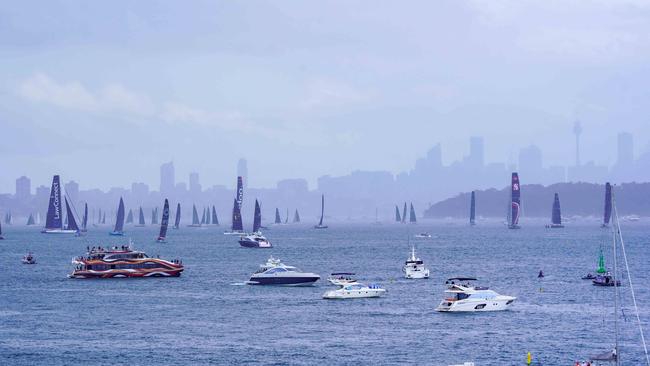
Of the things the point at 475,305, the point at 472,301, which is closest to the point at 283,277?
the point at 472,301

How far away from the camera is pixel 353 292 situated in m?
112

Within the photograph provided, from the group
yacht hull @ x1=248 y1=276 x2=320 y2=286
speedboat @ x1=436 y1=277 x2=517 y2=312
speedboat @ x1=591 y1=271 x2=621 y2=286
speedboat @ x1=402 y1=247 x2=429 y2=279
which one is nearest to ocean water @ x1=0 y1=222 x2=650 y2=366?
speedboat @ x1=591 y1=271 x2=621 y2=286

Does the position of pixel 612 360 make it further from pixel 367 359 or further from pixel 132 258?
pixel 132 258

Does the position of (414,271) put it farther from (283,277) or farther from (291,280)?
(283,277)

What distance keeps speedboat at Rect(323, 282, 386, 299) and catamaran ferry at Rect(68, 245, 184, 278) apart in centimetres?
3451

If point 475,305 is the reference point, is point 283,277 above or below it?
above

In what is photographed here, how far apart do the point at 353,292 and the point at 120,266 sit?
40989 mm

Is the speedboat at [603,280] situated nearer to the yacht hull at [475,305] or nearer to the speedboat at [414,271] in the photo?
the speedboat at [414,271]

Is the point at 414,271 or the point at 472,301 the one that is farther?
the point at 414,271

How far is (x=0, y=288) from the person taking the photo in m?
129

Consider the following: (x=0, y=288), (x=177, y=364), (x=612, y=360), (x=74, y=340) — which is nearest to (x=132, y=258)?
(x=0, y=288)

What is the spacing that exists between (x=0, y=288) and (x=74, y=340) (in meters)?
50.3

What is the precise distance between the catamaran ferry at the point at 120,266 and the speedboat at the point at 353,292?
3451 cm

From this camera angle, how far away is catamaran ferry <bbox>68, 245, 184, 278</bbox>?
13938cm
